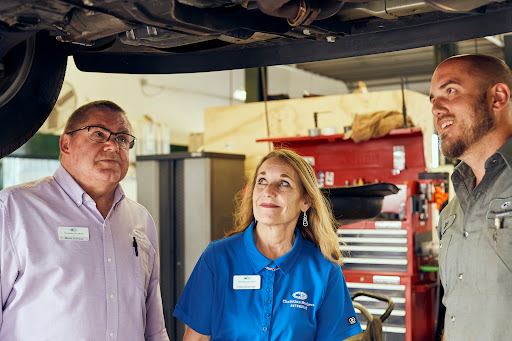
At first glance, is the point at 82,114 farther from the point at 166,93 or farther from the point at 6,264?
the point at 166,93

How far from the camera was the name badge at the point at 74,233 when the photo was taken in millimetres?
1861

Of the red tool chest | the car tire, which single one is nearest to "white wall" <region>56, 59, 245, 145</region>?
the red tool chest

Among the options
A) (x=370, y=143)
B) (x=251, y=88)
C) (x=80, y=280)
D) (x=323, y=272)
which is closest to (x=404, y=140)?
(x=370, y=143)

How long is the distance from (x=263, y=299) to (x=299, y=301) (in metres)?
0.13

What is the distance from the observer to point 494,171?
1676 mm

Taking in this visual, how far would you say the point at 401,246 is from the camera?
4.98 metres

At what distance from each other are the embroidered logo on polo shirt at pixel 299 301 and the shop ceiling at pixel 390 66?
7.68 m

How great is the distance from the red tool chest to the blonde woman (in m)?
2.38

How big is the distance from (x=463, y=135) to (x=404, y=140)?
4113mm

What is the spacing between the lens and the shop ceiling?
9883 mm

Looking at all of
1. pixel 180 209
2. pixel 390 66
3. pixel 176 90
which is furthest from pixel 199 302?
pixel 390 66

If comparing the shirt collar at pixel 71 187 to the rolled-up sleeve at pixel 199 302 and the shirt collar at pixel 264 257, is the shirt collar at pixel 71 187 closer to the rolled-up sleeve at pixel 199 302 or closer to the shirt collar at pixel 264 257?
the rolled-up sleeve at pixel 199 302

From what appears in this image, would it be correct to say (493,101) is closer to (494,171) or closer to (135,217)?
(494,171)

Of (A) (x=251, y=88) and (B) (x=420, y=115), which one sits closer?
(B) (x=420, y=115)
